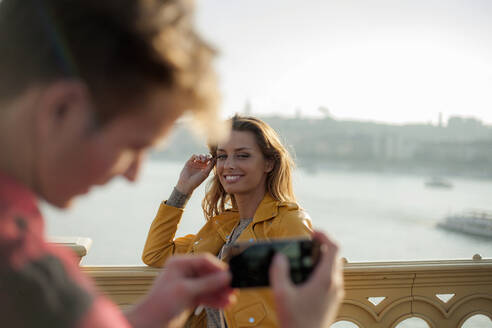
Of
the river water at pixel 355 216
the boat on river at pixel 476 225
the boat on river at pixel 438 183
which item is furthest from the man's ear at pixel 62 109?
the boat on river at pixel 438 183

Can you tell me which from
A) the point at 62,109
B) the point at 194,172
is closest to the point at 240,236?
the point at 194,172

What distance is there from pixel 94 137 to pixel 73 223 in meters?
17.9

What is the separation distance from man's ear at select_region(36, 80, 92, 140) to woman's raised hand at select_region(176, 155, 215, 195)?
1879mm

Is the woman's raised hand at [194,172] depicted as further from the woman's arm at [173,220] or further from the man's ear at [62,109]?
the man's ear at [62,109]

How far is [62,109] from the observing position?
0.54 m

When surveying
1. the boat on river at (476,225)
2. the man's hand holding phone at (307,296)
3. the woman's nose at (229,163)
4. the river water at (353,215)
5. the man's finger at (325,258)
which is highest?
the woman's nose at (229,163)

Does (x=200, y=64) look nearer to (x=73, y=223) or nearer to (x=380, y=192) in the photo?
(x=73, y=223)

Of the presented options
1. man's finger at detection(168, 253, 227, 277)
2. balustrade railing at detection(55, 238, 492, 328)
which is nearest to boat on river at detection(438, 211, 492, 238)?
balustrade railing at detection(55, 238, 492, 328)

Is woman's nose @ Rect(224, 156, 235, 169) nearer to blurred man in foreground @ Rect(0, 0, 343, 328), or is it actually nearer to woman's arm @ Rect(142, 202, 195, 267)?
woman's arm @ Rect(142, 202, 195, 267)

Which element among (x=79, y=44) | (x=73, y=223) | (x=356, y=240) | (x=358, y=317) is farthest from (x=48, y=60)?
(x=356, y=240)

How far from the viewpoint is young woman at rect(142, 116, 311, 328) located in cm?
213

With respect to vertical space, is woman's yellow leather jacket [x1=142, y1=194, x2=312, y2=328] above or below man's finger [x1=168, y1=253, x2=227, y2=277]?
below

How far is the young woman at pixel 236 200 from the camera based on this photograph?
2.13m

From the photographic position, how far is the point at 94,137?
562 mm
